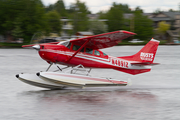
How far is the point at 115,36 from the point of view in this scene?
8.83 metres

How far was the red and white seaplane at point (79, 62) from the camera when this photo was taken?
29.5 feet

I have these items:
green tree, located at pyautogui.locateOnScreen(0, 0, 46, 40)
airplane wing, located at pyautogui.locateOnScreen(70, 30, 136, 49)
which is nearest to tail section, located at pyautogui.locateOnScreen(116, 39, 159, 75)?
airplane wing, located at pyautogui.locateOnScreen(70, 30, 136, 49)

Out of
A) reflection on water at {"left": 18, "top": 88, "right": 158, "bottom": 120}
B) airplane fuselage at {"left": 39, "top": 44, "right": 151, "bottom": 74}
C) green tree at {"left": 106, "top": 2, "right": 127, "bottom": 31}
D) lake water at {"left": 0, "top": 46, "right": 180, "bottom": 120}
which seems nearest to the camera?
lake water at {"left": 0, "top": 46, "right": 180, "bottom": 120}

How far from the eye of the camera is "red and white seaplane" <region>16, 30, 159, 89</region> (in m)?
8.98

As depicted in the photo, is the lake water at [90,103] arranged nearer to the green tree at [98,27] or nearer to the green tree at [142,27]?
the green tree at [98,27]

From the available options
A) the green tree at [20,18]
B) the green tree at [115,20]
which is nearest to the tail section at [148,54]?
the green tree at [20,18]

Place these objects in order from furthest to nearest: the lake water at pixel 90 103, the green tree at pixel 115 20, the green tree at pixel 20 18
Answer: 1. the green tree at pixel 115 20
2. the green tree at pixel 20 18
3. the lake water at pixel 90 103

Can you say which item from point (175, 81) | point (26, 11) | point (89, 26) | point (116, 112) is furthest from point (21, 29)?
point (116, 112)

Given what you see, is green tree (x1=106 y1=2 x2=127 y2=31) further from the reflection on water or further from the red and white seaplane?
the reflection on water

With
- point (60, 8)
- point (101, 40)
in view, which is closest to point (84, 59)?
point (101, 40)

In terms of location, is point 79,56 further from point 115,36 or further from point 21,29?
point 21,29

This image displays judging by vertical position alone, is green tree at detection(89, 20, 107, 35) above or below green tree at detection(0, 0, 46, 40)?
below

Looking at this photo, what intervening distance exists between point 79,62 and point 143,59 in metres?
3.41

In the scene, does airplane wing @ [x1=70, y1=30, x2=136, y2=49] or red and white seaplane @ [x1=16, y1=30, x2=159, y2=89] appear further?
red and white seaplane @ [x1=16, y1=30, x2=159, y2=89]
